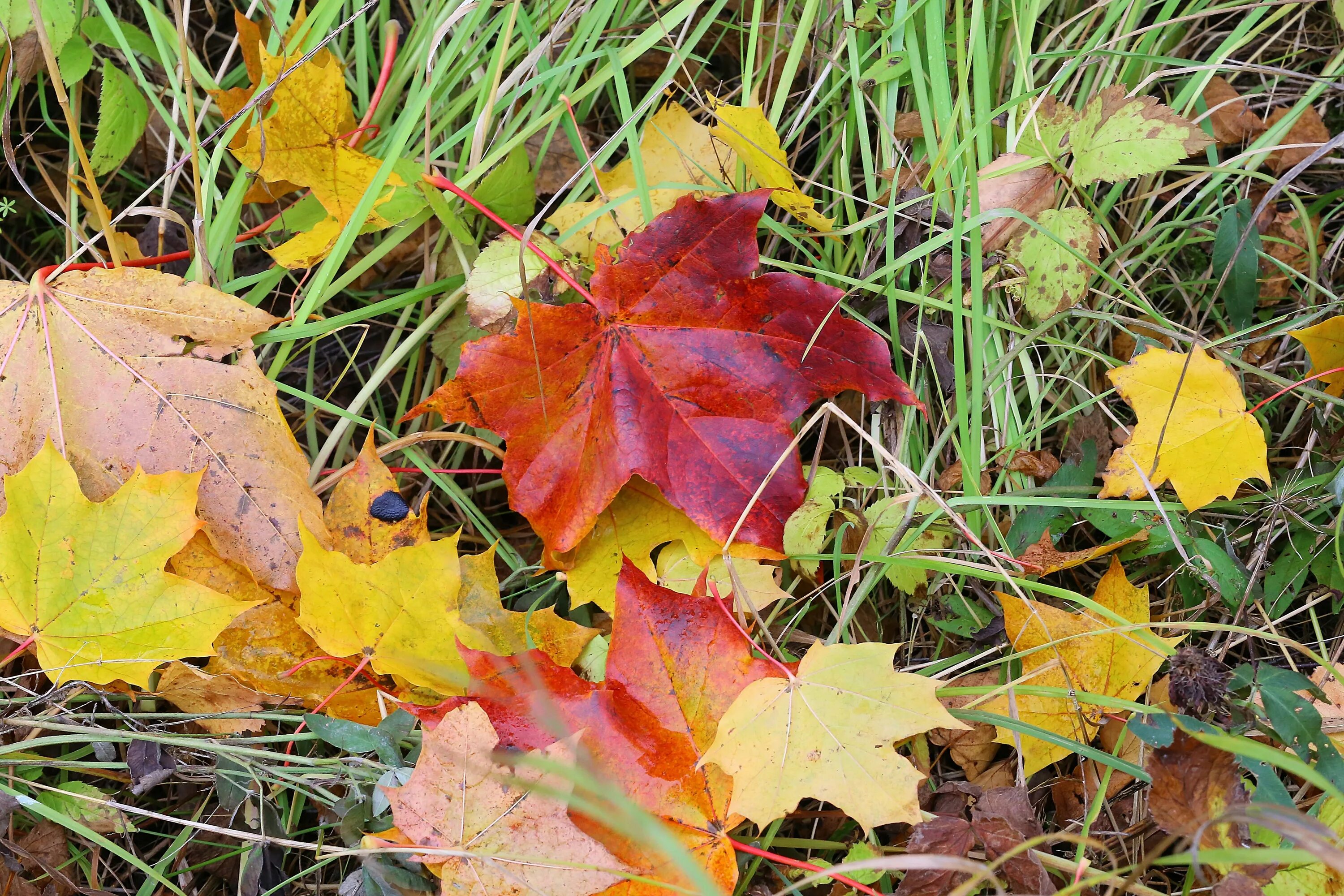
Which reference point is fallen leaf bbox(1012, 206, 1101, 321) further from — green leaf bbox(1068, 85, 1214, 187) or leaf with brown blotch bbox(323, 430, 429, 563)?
leaf with brown blotch bbox(323, 430, 429, 563)

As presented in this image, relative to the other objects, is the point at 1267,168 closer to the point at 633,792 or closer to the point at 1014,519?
the point at 1014,519

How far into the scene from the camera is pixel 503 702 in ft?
3.19

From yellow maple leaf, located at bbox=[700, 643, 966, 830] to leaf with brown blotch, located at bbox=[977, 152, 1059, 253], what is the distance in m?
0.62

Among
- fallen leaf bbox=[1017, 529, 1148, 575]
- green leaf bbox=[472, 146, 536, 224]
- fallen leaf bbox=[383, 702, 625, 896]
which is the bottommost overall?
fallen leaf bbox=[383, 702, 625, 896]

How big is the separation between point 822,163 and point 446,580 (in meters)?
0.82

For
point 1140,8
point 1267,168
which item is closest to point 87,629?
point 1140,8

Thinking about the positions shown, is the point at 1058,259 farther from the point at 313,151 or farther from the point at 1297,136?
the point at 313,151

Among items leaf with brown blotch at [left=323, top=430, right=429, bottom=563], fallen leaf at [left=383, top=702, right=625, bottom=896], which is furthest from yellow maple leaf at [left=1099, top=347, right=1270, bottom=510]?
leaf with brown blotch at [left=323, top=430, right=429, bottom=563]

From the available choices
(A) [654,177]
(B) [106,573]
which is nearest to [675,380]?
(A) [654,177]

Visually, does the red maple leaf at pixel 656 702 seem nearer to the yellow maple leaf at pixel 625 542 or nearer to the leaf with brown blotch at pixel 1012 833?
the yellow maple leaf at pixel 625 542

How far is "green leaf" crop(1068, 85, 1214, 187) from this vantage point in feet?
3.46

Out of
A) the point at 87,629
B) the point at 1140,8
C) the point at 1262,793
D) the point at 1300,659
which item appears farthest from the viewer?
the point at 1140,8

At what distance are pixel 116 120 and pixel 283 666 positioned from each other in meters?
0.86

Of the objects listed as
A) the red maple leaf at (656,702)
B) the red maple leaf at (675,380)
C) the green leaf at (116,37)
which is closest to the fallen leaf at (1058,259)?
the red maple leaf at (675,380)
